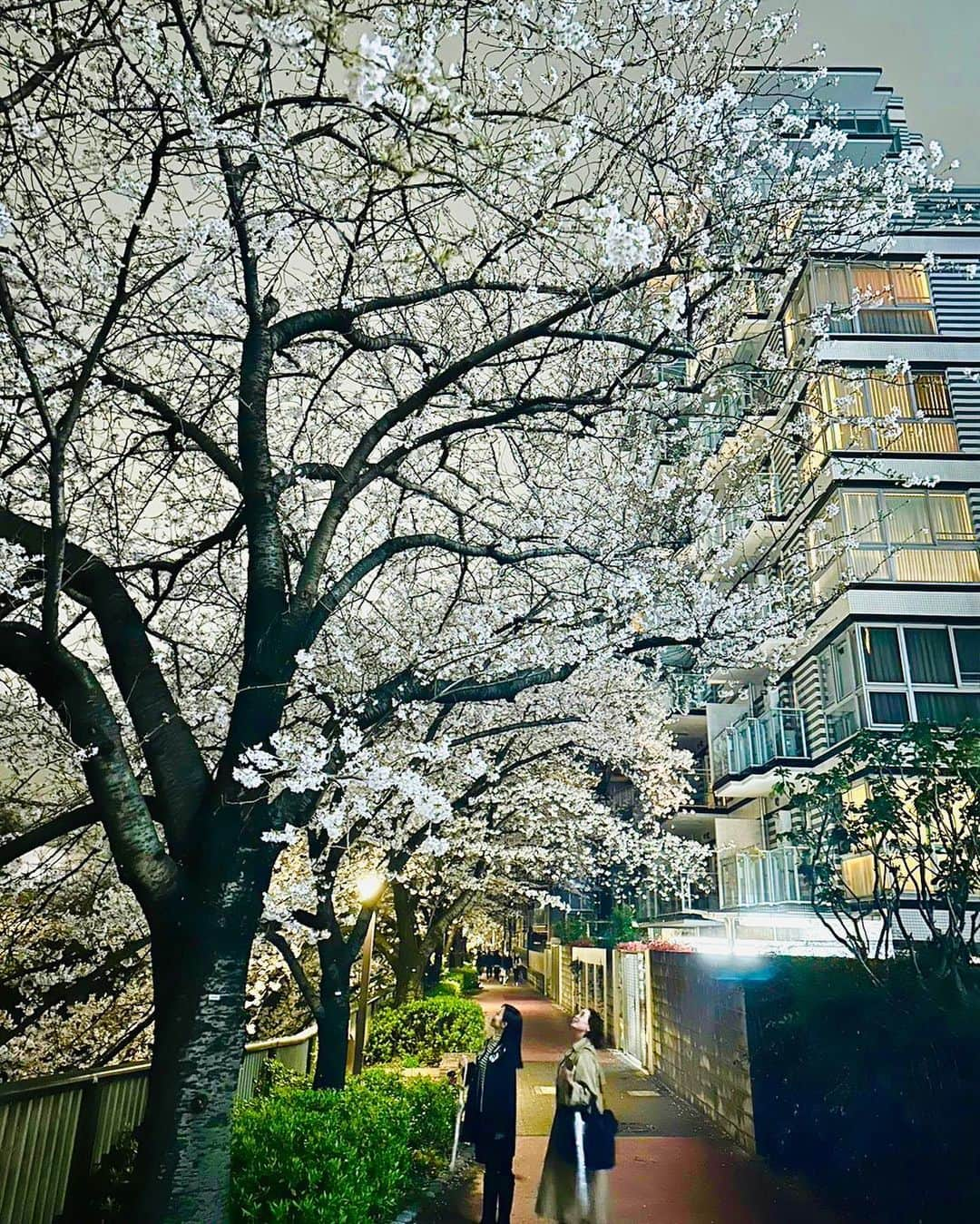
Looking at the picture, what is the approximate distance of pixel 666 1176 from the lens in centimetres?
846

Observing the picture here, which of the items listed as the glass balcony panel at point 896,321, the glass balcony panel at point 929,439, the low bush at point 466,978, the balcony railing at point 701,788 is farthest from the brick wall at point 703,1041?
the low bush at point 466,978

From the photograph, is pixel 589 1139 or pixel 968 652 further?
pixel 968 652

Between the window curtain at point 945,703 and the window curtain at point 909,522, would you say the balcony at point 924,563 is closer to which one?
the window curtain at point 909,522

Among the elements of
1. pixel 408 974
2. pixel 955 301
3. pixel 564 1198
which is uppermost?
pixel 955 301

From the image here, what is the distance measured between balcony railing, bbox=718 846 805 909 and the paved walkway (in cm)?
449

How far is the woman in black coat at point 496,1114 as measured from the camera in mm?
6930

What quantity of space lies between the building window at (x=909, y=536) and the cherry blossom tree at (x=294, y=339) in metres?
9.41

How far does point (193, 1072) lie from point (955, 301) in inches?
795

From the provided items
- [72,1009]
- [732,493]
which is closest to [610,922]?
[72,1009]

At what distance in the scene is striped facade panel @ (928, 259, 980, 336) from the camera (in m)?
17.8

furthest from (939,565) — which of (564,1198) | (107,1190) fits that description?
(107,1190)

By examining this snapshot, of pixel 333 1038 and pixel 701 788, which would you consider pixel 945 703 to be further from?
pixel 701 788

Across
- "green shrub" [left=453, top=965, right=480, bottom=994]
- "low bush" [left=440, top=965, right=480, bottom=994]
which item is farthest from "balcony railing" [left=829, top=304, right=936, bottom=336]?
"green shrub" [left=453, top=965, right=480, bottom=994]

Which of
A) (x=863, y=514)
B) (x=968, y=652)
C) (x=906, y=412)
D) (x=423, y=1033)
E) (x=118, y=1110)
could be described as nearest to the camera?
(x=118, y=1110)
